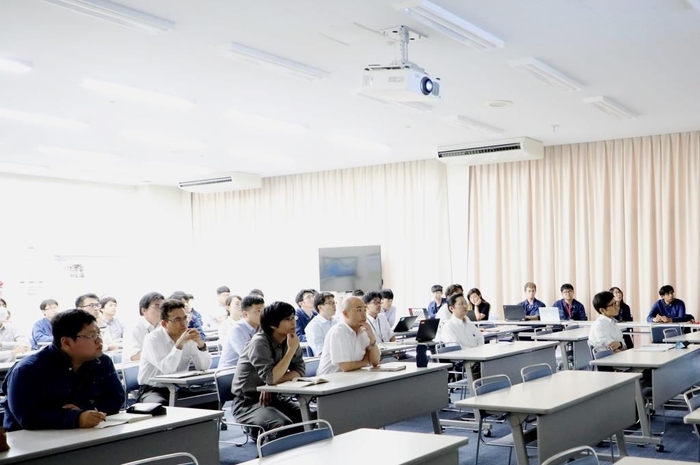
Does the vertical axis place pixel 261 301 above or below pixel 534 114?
below

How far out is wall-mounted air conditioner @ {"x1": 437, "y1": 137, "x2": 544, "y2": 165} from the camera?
11.7 meters

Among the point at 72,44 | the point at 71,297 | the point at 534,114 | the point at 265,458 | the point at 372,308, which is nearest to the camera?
the point at 265,458

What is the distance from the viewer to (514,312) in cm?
1135

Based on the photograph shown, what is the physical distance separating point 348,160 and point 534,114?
14.6 feet

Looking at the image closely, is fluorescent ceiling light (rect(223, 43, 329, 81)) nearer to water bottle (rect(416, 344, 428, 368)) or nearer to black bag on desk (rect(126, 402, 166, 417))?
water bottle (rect(416, 344, 428, 368))

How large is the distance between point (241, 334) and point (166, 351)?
1.04 metres

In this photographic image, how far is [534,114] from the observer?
984cm

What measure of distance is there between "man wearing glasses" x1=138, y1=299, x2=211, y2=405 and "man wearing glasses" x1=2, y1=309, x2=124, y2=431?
1603mm

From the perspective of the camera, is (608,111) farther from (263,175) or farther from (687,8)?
(263,175)

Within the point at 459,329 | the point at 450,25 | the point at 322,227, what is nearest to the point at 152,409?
the point at 450,25

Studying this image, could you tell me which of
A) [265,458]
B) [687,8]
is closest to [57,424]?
[265,458]

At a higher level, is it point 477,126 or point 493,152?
point 477,126

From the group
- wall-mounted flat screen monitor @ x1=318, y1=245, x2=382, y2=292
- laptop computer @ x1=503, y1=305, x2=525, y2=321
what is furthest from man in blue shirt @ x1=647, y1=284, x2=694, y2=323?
wall-mounted flat screen monitor @ x1=318, y1=245, x2=382, y2=292

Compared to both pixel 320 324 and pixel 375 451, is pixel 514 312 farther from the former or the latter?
pixel 375 451
